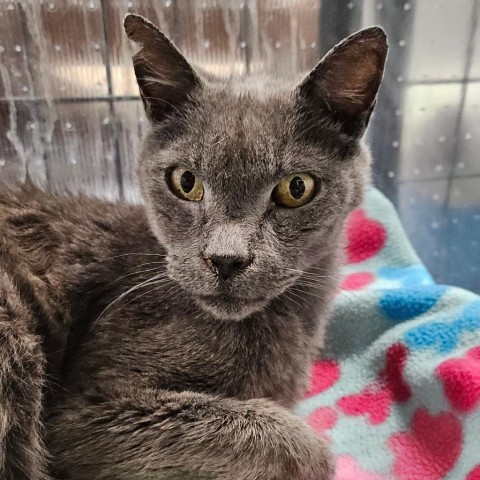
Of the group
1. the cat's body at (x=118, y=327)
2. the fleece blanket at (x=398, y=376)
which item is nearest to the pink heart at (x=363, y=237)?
the fleece blanket at (x=398, y=376)

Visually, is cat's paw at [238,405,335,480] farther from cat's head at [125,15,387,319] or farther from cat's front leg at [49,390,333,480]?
cat's head at [125,15,387,319]

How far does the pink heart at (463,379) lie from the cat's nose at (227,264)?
60 cm

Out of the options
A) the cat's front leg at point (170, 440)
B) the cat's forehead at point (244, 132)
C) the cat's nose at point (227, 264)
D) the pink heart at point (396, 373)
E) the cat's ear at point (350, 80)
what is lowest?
the pink heart at point (396, 373)

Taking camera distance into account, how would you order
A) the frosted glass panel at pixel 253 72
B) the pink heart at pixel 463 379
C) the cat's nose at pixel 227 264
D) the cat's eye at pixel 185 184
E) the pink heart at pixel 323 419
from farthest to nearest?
the frosted glass panel at pixel 253 72 < the pink heart at pixel 323 419 < the pink heart at pixel 463 379 < the cat's eye at pixel 185 184 < the cat's nose at pixel 227 264

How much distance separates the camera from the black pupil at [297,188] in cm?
100

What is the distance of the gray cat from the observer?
3.17ft

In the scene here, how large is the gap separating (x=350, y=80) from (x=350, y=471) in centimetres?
79

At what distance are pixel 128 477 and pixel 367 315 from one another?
0.80m

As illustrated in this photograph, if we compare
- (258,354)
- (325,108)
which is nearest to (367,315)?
(258,354)

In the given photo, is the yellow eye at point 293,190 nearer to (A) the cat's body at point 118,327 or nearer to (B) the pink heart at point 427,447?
(A) the cat's body at point 118,327

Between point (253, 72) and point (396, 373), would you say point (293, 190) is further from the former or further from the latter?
point (253, 72)

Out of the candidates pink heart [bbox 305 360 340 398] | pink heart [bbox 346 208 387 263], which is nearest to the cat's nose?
pink heart [bbox 305 360 340 398]

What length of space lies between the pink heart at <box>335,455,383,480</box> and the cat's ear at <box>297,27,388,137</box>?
27.0 inches

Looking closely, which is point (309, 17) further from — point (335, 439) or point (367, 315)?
→ point (335, 439)
